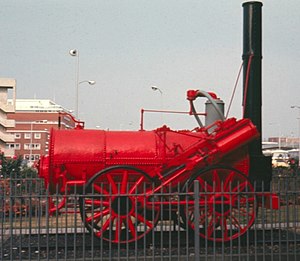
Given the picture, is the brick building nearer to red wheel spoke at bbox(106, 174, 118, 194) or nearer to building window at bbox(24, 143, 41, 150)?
building window at bbox(24, 143, 41, 150)

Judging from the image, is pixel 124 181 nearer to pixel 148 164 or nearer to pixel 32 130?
pixel 148 164

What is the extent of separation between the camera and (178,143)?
9.24 m

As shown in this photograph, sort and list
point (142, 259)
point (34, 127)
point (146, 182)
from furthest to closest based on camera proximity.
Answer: point (34, 127) < point (146, 182) < point (142, 259)

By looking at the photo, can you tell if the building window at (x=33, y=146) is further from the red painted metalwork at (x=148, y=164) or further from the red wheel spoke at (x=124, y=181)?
the red wheel spoke at (x=124, y=181)

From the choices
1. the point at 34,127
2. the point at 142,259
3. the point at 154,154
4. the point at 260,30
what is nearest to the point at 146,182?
the point at 154,154

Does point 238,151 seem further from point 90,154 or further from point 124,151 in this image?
point 90,154

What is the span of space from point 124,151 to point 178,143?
1115 millimetres

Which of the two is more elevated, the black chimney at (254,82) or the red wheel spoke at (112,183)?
the black chimney at (254,82)

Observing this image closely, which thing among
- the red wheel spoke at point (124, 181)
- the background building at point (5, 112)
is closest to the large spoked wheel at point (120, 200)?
the red wheel spoke at point (124, 181)

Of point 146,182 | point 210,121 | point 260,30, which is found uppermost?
point 260,30

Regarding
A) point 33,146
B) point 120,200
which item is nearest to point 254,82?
point 120,200

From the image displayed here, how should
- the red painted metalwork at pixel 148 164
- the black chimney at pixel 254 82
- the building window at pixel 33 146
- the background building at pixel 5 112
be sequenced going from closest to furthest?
the red painted metalwork at pixel 148 164 < the black chimney at pixel 254 82 < the background building at pixel 5 112 < the building window at pixel 33 146

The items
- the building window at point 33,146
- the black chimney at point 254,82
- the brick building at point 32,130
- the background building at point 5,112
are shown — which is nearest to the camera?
the black chimney at point 254,82

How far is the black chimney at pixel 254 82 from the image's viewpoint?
9.37 m
